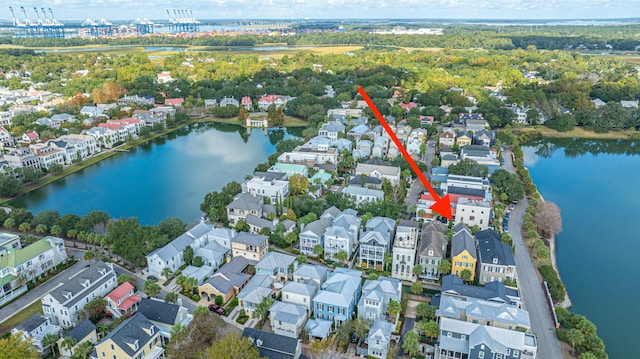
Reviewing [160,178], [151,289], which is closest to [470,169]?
[151,289]

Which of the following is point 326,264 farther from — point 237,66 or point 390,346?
point 237,66

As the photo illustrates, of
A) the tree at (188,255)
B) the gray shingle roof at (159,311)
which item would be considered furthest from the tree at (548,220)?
A: the gray shingle roof at (159,311)

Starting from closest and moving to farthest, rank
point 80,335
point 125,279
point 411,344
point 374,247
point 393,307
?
point 411,344 → point 80,335 → point 393,307 → point 125,279 → point 374,247

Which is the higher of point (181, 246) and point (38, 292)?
Answer: point (181, 246)

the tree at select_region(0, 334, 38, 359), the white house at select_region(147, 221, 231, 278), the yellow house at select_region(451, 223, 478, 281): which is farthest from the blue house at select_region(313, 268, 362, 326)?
the tree at select_region(0, 334, 38, 359)

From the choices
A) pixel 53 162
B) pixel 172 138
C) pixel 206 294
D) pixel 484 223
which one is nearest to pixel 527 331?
pixel 484 223

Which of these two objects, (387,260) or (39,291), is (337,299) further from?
(39,291)

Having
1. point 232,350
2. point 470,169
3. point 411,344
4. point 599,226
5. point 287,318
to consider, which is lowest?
point 599,226
